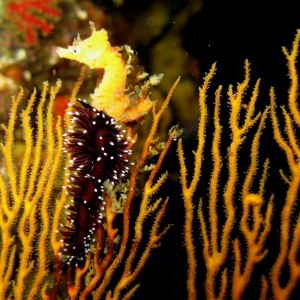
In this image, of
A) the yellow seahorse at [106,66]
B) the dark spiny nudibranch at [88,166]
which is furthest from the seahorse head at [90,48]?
the dark spiny nudibranch at [88,166]

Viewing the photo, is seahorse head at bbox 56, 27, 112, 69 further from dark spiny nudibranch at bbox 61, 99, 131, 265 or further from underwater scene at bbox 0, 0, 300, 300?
dark spiny nudibranch at bbox 61, 99, 131, 265

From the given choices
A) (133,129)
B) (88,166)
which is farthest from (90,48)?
(88,166)

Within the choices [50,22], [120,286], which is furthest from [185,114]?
[120,286]

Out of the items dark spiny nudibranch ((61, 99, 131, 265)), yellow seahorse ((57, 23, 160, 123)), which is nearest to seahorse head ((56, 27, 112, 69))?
yellow seahorse ((57, 23, 160, 123))

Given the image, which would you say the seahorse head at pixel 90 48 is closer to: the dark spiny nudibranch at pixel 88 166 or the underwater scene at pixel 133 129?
the underwater scene at pixel 133 129

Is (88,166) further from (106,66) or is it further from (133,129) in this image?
(106,66)

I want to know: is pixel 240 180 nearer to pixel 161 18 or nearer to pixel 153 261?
pixel 153 261
